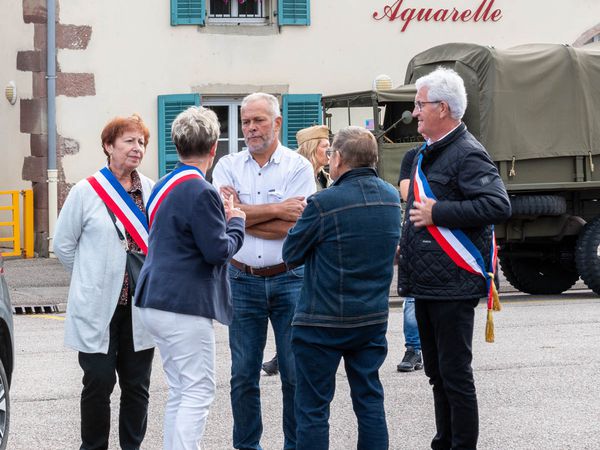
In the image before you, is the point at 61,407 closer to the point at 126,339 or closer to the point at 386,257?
the point at 126,339

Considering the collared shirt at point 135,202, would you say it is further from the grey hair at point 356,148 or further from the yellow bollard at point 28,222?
the yellow bollard at point 28,222

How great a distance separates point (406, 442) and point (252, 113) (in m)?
1.90

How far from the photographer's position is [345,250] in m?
5.47

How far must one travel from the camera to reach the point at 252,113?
19.9 ft

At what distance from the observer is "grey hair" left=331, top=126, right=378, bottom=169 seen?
556 centimetres

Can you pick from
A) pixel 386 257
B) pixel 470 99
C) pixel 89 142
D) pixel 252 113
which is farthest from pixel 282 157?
pixel 89 142

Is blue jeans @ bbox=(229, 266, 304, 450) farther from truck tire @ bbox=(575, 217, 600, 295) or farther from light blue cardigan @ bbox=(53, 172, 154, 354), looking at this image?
truck tire @ bbox=(575, 217, 600, 295)

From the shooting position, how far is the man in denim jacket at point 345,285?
548 cm

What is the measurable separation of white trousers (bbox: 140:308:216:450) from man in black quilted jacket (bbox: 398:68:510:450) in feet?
3.23

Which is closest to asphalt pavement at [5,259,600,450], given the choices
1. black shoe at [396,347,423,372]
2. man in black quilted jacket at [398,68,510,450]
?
black shoe at [396,347,423,372]

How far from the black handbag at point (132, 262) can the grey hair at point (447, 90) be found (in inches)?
58.7

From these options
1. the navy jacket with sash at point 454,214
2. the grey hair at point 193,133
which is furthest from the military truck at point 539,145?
the grey hair at point 193,133

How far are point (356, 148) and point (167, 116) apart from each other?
14487mm

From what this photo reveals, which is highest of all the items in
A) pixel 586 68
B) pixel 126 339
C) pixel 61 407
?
pixel 586 68
